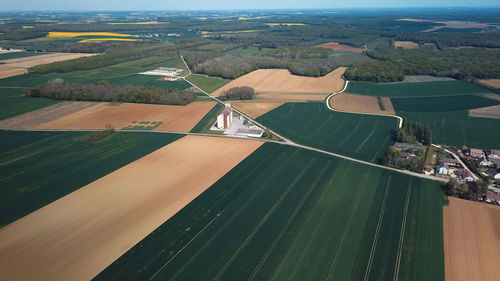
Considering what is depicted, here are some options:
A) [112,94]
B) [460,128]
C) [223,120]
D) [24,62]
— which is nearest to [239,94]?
[223,120]

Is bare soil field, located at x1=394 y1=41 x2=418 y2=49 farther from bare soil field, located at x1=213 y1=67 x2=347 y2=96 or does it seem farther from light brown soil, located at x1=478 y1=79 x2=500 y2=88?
light brown soil, located at x1=478 y1=79 x2=500 y2=88

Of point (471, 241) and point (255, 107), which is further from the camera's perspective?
point (255, 107)

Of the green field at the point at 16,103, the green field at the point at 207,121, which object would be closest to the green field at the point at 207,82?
the green field at the point at 207,121

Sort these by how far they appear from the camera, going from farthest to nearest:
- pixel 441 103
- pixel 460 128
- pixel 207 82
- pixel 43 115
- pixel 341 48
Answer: pixel 341 48
pixel 207 82
pixel 441 103
pixel 43 115
pixel 460 128

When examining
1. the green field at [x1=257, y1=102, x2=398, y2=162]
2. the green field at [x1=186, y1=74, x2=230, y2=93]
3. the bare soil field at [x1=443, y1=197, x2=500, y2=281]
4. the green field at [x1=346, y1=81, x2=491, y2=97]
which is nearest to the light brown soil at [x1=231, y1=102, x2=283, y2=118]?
the green field at [x1=257, y1=102, x2=398, y2=162]

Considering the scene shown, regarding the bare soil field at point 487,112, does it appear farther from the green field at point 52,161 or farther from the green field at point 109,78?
the green field at point 109,78

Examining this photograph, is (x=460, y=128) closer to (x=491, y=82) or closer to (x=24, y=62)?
(x=491, y=82)

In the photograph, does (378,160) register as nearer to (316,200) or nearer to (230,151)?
(316,200)
